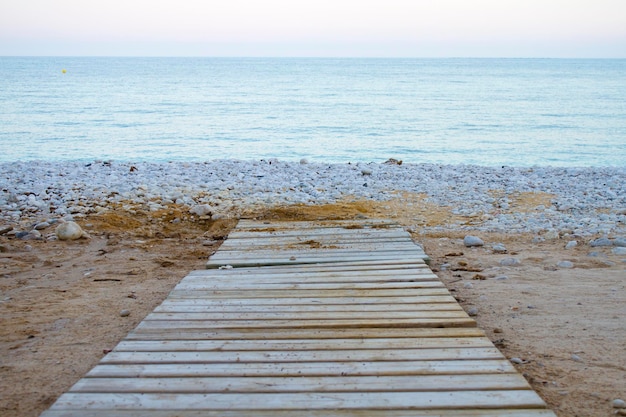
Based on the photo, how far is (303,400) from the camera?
2.88m

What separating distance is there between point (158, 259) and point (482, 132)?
2175 cm

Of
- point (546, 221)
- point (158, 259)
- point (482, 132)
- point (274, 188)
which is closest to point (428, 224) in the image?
point (546, 221)

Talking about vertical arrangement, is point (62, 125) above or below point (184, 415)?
below

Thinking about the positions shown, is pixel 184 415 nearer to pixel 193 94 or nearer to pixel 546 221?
pixel 546 221

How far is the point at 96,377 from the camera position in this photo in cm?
317

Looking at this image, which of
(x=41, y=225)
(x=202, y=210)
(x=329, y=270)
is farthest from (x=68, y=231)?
(x=329, y=270)

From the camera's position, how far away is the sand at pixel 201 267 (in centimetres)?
368

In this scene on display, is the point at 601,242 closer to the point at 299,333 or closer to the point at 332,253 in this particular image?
the point at 332,253

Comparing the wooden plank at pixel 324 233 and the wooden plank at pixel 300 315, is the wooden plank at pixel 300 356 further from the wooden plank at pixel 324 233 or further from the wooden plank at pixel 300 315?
the wooden plank at pixel 324 233

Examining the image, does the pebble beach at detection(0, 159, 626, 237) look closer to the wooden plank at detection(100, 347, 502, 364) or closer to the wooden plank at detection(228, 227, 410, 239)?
the wooden plank at detection(228, 227, 410, 239)

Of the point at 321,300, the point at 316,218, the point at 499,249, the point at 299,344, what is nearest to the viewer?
the point at 299,344

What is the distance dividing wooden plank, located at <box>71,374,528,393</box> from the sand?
0.46m

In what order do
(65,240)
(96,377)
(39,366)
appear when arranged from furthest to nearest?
(65,240), (39,366), (96,377)

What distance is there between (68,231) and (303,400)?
525cm
